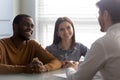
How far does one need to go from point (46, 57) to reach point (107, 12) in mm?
1098

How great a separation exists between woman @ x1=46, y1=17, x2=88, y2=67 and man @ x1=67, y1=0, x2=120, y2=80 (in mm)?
1330

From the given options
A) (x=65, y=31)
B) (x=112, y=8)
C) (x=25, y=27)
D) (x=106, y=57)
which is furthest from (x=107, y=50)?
(x=65, y=31)

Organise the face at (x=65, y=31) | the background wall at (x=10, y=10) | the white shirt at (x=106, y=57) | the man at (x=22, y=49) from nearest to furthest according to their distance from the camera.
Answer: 1. the white shirt at (x=106, y=57)
2. the man at (x=22, y=49)
3. the face at (x=65, y=31)
4. the background wall at (x=10, y=10)

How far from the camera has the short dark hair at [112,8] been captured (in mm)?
1361

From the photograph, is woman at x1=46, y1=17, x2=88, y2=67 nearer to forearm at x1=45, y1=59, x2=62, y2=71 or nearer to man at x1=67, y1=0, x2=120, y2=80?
forearm at x1=45, y1=59, x2=62, y2=71

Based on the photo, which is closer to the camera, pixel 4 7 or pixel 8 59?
pixel 8 59

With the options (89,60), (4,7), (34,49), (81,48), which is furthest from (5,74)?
(4,7)

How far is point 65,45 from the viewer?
282 centimetres

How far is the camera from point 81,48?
2854mm

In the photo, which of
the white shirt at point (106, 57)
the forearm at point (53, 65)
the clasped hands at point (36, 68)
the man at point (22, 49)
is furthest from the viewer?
the man at point (22, 49)

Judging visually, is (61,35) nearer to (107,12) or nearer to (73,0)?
(73,0)

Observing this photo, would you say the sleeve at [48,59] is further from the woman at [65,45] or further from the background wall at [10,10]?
the background wall at [10,10]

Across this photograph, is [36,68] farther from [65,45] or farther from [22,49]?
[65,45]

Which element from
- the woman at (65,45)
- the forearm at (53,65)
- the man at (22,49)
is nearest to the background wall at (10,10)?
the woman at (65,45)
